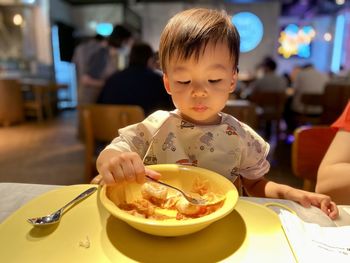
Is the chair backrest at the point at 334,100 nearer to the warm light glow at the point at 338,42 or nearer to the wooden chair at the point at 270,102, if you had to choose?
the wooden chair at the point at 270,102

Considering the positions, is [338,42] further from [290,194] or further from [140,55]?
[290,194]

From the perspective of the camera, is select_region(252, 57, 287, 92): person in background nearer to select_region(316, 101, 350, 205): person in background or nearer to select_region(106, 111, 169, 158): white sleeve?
select_region(316, 101, 350, 205): person in background

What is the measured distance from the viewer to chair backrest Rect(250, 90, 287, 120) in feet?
13.9

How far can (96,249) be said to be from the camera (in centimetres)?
50

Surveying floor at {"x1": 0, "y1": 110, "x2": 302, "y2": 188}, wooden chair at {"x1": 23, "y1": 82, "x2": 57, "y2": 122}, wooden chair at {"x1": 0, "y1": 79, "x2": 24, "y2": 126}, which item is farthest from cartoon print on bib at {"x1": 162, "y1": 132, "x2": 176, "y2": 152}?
wooden chair at {"x1": 23, "y1": 82, "x2": 57, "y2": 122}

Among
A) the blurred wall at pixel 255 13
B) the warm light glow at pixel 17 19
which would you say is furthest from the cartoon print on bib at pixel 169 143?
the warm light glow at pixel 17 19

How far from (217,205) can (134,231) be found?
0.58ft

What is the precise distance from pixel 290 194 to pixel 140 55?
1.97 meters

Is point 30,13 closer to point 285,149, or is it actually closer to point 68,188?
point 285,149

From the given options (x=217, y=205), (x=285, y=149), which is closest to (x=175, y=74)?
(x=217, y=205)

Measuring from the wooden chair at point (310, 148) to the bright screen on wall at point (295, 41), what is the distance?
898cm

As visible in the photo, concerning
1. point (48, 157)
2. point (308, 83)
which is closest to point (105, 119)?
point (48, 157)

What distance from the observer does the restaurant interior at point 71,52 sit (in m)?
3.91

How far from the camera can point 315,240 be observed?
0.55 m
